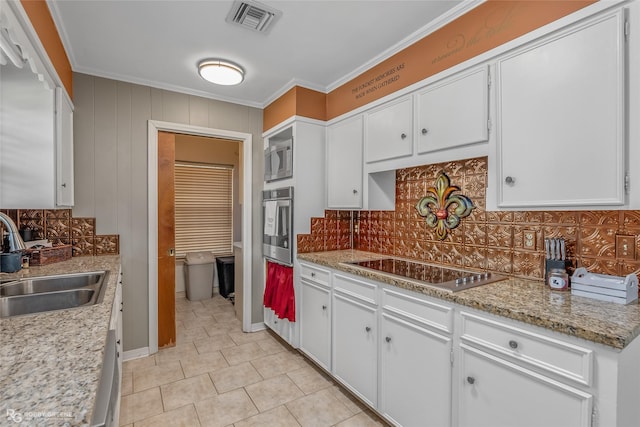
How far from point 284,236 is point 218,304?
203cm

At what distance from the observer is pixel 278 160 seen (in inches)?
121

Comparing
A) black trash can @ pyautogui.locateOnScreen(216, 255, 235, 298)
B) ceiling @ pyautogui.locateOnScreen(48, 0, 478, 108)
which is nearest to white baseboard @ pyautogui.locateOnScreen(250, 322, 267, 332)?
black trash can @ pyautogui.locateOnScreen(216, 255, 235, 298)

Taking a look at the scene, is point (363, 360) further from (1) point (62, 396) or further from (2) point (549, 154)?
(1) point (62, 396)

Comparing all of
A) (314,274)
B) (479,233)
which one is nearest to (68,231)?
(314,274)

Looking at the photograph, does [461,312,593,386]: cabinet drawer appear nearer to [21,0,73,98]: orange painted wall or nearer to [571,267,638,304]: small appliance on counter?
[571,267,638,304]: small appliance on counter

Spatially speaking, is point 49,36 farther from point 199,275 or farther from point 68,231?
point 199,275

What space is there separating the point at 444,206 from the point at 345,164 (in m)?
0.91

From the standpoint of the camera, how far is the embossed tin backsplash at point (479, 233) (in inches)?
60.0

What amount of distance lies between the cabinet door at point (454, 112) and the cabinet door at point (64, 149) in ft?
7.80

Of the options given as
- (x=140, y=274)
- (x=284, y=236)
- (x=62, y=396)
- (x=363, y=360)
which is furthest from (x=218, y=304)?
(x=62, y=396)

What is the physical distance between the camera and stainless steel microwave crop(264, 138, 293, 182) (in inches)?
115

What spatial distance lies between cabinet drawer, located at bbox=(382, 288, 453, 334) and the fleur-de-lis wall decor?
71cm

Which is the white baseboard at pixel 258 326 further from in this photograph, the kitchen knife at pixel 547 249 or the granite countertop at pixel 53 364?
the kitchen knife at pixel 547 249

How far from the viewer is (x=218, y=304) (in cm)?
431
